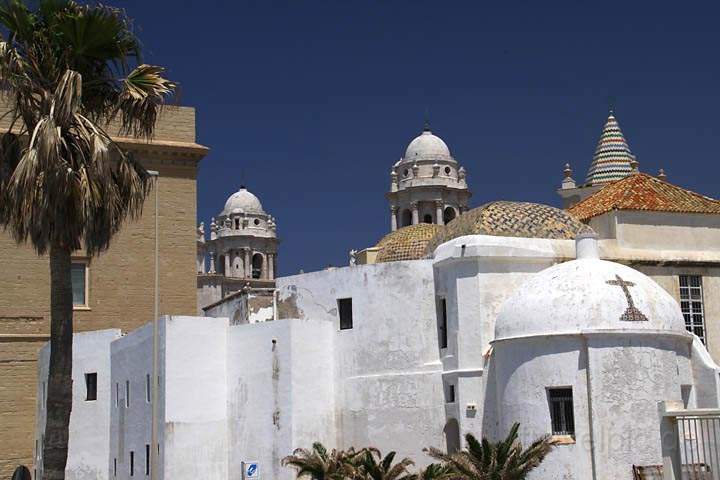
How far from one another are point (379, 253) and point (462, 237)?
6.44m

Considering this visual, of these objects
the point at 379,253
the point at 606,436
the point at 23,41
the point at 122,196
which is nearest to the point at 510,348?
the point at 606,436

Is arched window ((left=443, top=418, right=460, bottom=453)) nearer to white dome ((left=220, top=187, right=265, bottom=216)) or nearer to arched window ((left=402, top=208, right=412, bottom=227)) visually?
arched window ((left=402, top=208, right=412, bottom=227))

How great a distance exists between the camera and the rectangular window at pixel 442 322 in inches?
1081

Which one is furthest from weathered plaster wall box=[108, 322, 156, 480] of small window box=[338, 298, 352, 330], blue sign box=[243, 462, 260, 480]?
small window box=[338, 298, 352, 330]

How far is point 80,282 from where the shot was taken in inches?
1320

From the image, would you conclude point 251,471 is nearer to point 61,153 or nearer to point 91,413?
point 91,413

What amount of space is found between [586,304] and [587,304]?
0.02 meters

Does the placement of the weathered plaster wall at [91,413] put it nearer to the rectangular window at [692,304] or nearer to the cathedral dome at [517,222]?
the cathedral dome at [517,222]

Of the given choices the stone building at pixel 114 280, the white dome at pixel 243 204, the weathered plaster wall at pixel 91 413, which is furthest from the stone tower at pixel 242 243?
the weathered plaster wall at pixel 91 413

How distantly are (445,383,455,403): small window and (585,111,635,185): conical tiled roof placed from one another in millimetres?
23346

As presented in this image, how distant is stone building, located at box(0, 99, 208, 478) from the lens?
1273 inches

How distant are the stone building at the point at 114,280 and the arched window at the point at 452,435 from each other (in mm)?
11333

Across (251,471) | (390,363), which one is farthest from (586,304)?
(251,471)

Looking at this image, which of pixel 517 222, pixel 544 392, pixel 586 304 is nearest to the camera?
pixel 586 304
